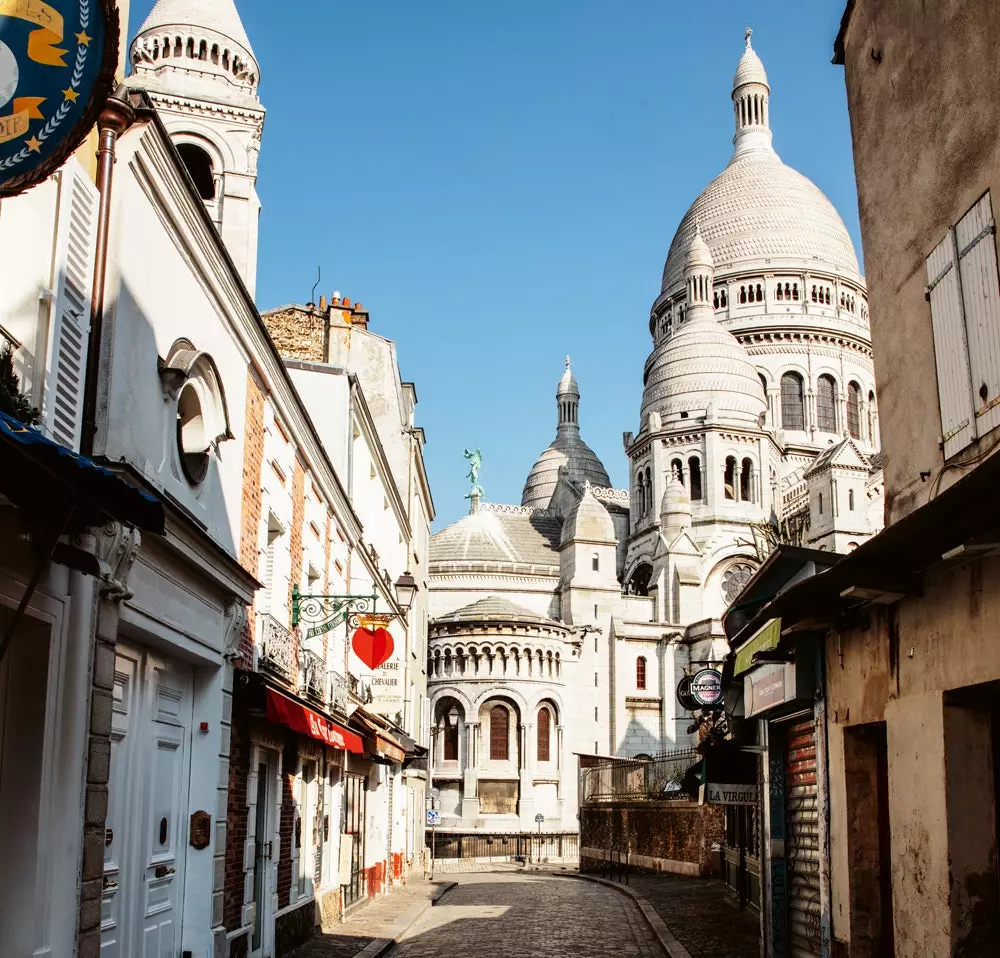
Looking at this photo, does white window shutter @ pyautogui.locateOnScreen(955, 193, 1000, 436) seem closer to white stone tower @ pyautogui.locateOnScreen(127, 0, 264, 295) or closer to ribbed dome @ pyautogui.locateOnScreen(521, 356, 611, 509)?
white stone tower @ pyautogui.locateOnScreen(127, 0, 264, 295)

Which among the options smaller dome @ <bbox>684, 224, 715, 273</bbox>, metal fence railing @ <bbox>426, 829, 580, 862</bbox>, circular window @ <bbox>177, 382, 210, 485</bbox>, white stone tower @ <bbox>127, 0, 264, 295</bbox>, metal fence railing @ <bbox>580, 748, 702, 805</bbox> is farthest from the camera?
smaller dome @ <bbox>684, 224, 715, 273</bbox>

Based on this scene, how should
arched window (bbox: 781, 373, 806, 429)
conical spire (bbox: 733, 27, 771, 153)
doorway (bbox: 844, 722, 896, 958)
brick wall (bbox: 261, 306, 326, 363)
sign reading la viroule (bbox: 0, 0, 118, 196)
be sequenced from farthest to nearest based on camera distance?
conical spire (bbox: 733, 27, 771, 153)
arched window (bbox: 781, 373, 806, 429)
brick wall (bbox: 261, 306, 326, 363)
doorway (bbox: 844, 722, 896, 958)
sign reading la viroule (bbox: 0, 0, 118, 196)

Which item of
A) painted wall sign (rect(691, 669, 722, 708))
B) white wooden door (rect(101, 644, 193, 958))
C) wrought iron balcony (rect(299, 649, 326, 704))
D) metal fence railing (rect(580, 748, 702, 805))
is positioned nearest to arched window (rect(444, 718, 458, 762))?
metal fence railing (rect(580, 748, 702, 805))

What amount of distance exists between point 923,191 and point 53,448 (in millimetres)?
7379

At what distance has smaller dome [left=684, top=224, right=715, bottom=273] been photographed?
87.4 meters

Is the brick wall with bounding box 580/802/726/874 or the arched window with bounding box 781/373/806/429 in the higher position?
the arched window with bounding box 781/373/806/429

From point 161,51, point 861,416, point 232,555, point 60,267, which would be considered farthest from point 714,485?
point 60,267

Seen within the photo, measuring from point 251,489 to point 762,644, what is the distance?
19.6 feet

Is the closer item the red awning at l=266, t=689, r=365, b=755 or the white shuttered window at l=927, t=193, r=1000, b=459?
the white shuttered window at l=927, t=193, r=1000, b=459

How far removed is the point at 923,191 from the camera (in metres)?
10.2

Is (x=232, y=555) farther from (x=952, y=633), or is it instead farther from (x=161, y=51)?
(x=161, y=51)

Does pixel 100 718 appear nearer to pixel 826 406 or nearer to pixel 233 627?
pixel 233 627

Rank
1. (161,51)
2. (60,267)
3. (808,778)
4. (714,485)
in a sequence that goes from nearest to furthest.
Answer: (60,267) → (808,778) → (161,51) → (714,485)

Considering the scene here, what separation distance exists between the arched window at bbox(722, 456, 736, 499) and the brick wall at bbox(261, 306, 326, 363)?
45.6 metres
